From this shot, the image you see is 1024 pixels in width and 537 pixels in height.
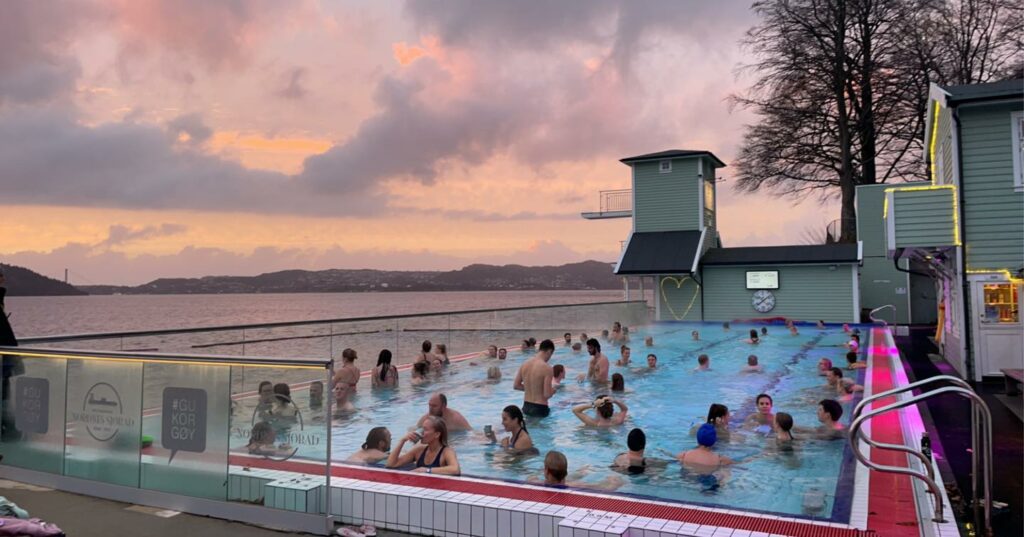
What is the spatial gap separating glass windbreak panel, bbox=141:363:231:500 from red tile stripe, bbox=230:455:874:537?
0.27m

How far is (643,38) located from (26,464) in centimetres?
2348

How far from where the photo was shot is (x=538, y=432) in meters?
9.58

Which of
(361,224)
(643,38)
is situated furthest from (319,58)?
(361,224)

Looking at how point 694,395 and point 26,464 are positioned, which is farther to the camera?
point 694,395

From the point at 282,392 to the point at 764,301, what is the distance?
24.2 meters

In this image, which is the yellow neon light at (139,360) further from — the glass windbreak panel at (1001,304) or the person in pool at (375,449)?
the glass windbreak panel at (1001,304)

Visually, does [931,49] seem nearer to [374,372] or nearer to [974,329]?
[974,329]

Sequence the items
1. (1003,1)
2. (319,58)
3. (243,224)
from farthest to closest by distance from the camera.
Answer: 1. (243,224)
2. (1003,1)
3. (319,58)

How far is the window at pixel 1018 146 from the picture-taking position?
12039mm

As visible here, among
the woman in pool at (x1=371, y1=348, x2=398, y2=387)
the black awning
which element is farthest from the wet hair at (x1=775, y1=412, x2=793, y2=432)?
the black awning

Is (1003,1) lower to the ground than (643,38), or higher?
higher

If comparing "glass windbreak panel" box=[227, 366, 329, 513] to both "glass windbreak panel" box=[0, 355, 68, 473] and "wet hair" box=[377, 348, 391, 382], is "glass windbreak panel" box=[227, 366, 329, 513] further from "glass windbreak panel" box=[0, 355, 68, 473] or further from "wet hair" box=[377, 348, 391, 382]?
"wet hair" box=[377, 348, 391, 382]

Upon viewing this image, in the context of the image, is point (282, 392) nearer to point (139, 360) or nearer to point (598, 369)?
point (139, 360)

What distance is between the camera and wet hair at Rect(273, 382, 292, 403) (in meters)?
4.97
